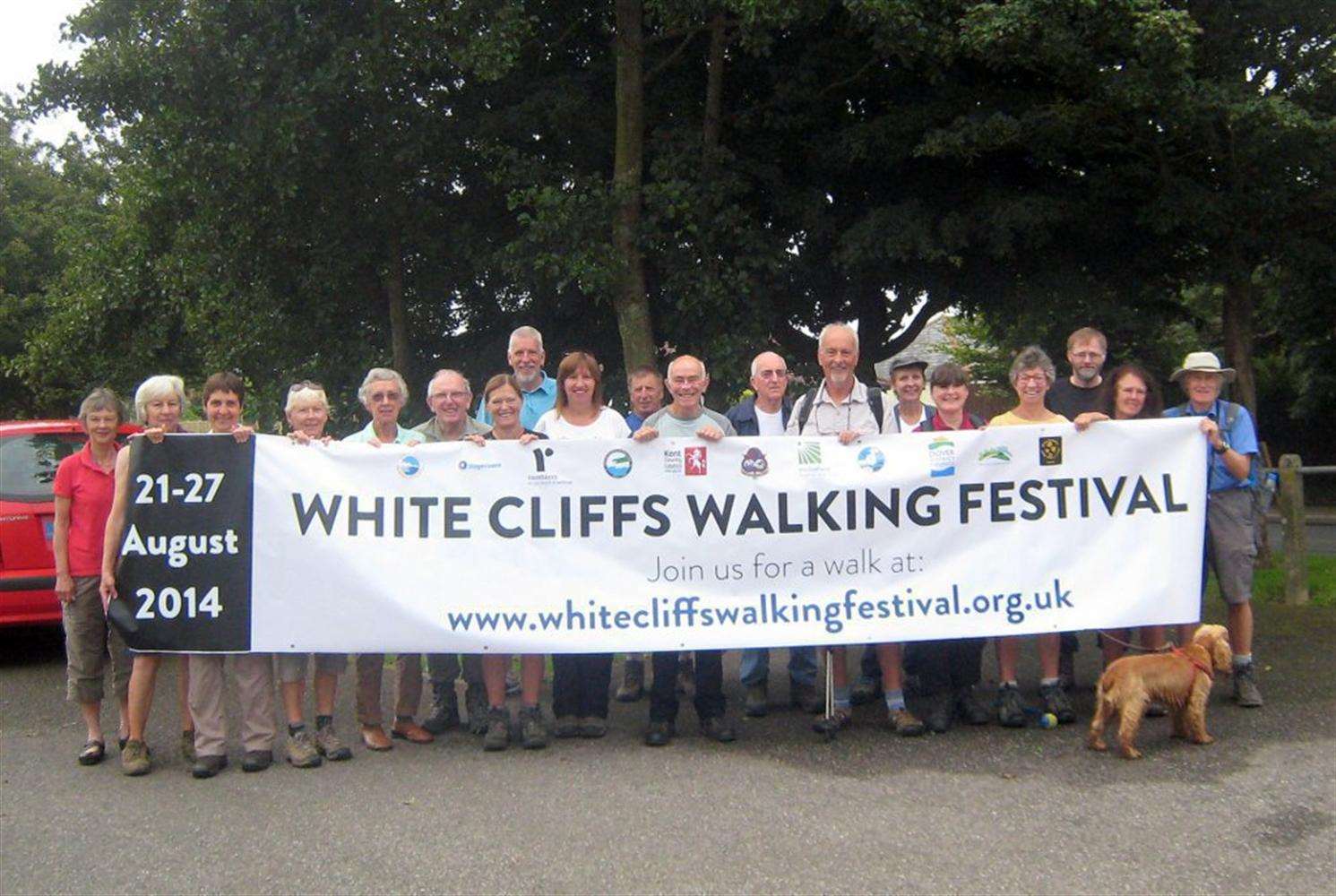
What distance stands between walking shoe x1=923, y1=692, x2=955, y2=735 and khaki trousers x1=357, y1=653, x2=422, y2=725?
8.29ft

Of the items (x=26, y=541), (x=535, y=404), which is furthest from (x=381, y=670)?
(x=26, y=541)

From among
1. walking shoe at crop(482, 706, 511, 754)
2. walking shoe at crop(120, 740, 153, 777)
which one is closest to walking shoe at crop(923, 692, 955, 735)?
walking shoe at crop(482, 706, 511, 754)

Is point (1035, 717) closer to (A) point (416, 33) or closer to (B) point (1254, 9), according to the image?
(B) point (1254, 9)

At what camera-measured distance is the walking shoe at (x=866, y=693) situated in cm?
684

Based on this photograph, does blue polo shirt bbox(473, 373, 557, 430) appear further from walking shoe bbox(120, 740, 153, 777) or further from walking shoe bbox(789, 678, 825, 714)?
walking shoe bbox(120, 740, 153, 777)

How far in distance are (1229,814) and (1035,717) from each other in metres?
1.48

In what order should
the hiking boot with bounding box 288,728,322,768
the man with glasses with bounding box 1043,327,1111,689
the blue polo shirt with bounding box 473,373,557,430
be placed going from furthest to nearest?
1. the blue polo shirt with bounding box 473,373,557,430
2. the man with glasses with bounding box 1043,327,1111,689
3. the hiking boot with bounding box 288,728,322,768

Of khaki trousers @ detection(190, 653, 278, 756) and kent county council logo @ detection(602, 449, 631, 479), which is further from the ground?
kent county council logo @ detection(602, 449, 631, 479)

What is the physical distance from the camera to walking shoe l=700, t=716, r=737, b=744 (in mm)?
6105

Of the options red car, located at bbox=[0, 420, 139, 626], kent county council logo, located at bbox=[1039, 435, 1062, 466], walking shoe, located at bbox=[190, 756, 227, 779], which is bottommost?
walking shoe, located at bbox=[190, 756, 227, 779]

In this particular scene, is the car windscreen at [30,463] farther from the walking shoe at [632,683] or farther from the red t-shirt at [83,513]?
the walking shoe at [632,683]

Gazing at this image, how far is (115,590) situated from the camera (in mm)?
5977

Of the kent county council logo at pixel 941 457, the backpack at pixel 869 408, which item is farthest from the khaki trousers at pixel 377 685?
the kent county council logo at pixel 941 457

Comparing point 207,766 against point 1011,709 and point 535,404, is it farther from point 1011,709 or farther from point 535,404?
point 1011,709
